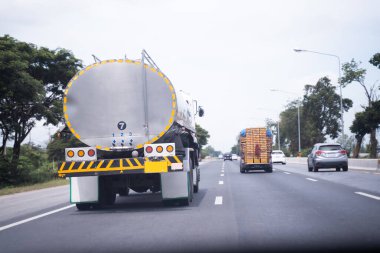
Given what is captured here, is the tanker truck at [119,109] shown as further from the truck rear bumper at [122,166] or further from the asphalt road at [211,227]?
the asphalt road at [211,227]

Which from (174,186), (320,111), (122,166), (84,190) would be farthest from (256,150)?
(320,111)

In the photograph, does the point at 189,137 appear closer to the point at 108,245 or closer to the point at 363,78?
the point at 108,245

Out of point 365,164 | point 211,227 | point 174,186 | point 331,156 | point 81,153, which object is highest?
point 81,153

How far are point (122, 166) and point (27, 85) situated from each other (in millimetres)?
15910

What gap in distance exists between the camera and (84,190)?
10953 mm

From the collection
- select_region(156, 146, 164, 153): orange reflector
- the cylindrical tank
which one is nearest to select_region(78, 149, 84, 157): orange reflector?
the cylindrical tank

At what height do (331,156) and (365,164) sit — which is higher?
(331,156)

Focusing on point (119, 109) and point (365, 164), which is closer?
point (119, 109)

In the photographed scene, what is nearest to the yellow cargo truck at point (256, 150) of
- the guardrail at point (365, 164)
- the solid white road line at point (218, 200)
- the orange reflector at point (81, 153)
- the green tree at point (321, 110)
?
the guardrail at point (365, 164)

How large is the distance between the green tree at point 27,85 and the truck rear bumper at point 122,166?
46.6 ft

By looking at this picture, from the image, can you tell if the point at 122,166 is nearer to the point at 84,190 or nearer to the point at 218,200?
the point at 84,190

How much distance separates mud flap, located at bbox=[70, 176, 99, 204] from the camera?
10.9 metres

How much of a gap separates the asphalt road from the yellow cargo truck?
53.1 ft

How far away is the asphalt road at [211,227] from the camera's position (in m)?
6.45
